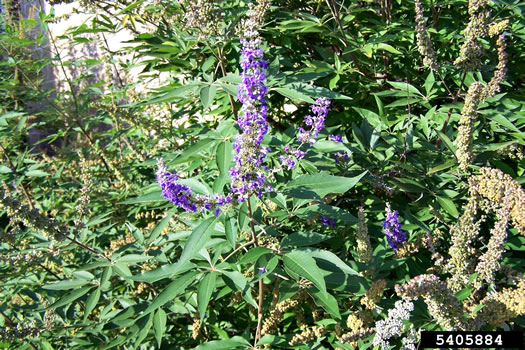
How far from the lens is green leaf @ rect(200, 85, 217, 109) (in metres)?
2.02

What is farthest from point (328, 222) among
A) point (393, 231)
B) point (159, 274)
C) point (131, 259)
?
point (131, 259)

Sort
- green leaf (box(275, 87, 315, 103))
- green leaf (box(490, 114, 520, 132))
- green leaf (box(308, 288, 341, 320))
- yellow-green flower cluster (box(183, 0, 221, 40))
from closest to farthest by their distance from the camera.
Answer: green leaf (box(308, 288, 341, 320)) < green leaf (box(275, 87, 315, 103)) < yellow-green flower cluster (box(183, 0, 221, 40)) < green leaf (box(490, 114, 520, 132))

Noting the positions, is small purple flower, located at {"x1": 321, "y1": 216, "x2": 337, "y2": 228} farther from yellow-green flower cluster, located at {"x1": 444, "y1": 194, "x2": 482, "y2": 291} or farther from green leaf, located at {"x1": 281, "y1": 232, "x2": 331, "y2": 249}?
yellow-green flower cluster, located at {"x1": 444, "y1": 194, "x2": 482, "y2": 291}

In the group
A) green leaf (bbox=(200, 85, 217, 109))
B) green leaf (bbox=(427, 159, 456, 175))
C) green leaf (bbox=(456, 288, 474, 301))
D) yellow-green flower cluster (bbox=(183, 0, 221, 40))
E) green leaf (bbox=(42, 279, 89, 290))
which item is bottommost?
green leaf (bbox=(42, 279, 89, 290))

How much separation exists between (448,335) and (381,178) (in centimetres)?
87

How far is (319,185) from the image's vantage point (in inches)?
71.9

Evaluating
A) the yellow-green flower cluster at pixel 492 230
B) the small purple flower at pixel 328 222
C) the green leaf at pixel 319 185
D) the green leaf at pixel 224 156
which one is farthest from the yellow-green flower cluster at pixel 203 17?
the yellow-green flower cluster at pixel 492 230

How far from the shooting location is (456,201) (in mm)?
2551

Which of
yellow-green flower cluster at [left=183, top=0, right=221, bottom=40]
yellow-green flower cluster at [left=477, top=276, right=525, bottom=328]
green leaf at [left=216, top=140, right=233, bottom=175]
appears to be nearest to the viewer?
yellow-green flower cluster at [left=477, top=276, right=525, bottom=328]

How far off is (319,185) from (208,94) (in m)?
0.68

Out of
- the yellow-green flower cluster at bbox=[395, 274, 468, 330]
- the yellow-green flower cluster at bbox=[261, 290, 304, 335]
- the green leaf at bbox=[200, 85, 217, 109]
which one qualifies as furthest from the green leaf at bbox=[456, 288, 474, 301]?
the green leaf at bbox=[200, 85, 217, 109]

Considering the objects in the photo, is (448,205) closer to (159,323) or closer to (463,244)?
(463,244)

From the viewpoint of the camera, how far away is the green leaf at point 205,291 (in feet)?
5.79

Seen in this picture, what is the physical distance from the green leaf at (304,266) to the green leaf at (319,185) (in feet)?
0.77
